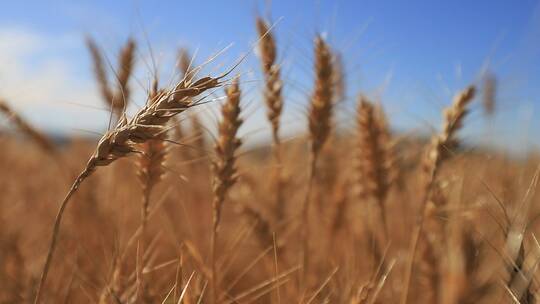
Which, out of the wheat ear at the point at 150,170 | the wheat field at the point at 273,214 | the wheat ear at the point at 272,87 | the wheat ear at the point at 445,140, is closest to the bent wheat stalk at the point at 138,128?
the wheat field at the point at 273,214

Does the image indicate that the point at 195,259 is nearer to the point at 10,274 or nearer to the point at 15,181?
the point at 10,274

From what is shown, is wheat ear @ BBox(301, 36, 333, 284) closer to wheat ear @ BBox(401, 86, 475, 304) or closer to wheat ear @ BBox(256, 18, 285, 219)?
wheat ear @ BBox(256, 18, 285, 219)

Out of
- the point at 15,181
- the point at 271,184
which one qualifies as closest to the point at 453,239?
the point at 271,184

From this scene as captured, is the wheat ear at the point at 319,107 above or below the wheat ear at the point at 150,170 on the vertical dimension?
above

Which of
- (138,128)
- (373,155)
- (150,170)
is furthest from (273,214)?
(138,128)

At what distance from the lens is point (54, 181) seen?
3709 mm

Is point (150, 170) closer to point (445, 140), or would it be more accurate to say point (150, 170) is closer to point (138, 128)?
point (138, 128)

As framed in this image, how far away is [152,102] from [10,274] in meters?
0.78

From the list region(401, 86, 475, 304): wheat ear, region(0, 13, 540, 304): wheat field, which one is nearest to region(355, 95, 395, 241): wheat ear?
region(0, 13, 540, 304): wheat field

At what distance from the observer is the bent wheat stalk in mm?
734

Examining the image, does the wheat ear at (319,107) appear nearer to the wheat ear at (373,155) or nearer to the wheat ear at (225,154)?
the wheat ear at (373,155)

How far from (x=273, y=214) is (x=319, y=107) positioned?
1.95ft

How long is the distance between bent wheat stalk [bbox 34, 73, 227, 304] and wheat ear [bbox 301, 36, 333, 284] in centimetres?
71

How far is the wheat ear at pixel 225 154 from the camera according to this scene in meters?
1.11
